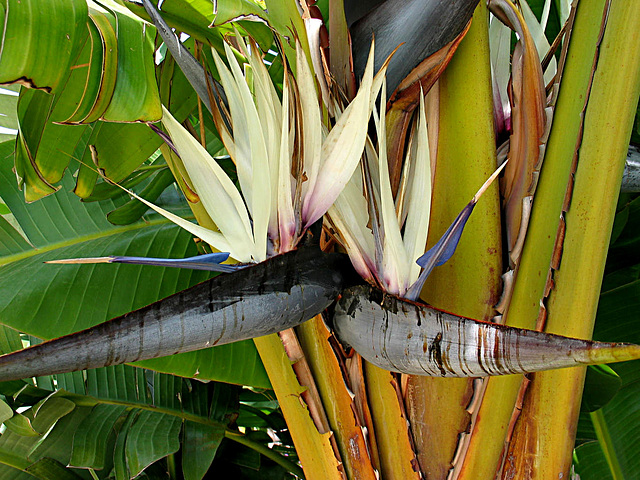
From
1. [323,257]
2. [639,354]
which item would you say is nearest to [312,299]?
[323,257]

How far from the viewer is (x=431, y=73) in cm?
36

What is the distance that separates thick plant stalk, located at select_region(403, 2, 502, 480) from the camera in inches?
15.1

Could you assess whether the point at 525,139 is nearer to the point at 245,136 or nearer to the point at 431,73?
the point at 431,73

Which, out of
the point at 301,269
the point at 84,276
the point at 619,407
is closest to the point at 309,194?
the point at 301,269

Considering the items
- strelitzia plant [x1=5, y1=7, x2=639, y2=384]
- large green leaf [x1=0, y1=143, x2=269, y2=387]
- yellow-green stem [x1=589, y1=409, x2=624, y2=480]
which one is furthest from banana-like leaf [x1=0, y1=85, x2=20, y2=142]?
yellow-green stem [x1=589, y1=409, x2=624, y2=480]

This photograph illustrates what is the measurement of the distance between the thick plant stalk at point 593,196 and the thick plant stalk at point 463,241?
5cm

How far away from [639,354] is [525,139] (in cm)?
25

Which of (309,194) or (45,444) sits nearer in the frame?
(309,194)

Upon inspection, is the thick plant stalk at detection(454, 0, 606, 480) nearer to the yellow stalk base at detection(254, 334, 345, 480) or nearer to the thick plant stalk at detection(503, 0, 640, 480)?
the thick plant stalk at detection(503, 0, 640, 480)

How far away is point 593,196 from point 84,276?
54cm

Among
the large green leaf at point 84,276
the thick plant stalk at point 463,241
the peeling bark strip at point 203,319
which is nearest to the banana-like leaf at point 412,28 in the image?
the thick plant stalk at point 463,241

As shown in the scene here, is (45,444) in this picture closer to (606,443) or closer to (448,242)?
(448,242)

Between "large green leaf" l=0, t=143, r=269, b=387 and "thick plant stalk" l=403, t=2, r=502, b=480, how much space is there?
0.81 feet

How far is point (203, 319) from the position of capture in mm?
246
